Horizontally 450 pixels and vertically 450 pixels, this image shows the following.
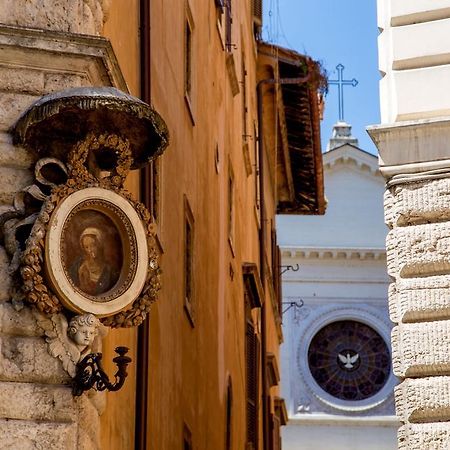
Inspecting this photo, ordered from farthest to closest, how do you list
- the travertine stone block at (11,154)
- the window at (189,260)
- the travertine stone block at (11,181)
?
the window at (189,260) < the travertine stone block at (11,154) < the travertine stone block at (11,181)

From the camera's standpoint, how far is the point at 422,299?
38.9 feet

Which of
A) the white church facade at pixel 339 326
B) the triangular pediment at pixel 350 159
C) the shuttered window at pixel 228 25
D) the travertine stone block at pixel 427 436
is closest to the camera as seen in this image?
the travertine stone block at pixel 427 436

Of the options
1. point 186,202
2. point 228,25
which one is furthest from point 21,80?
point 228,25

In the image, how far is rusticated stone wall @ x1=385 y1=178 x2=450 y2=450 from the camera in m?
11.6

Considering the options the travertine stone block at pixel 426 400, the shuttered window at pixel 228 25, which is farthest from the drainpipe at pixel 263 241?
the travertine stone block at pixel 426 400

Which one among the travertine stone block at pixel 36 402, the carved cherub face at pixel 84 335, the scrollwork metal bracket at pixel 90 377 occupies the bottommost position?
the travertine stone block at pixel 36 402

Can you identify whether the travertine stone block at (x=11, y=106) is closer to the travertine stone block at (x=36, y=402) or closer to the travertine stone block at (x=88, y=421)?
the travertine stone block at (x=36, y=402)

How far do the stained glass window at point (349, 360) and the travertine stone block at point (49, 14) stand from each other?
30.5 m

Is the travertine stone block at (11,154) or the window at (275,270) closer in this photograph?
the travertine stone block at (11,154)

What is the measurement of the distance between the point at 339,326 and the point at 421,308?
29154 mm

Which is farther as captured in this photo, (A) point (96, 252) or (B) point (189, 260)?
(B) point (189, 260)

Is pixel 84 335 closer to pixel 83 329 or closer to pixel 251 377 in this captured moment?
pixel 83 329

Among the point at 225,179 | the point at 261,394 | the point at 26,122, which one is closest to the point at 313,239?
the point at 261,394

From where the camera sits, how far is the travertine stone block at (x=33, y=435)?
894 centimetres
